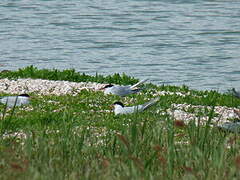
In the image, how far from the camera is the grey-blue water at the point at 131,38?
2506cm

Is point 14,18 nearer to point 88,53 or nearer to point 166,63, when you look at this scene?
point 88,53

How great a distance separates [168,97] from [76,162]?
8.10 metres

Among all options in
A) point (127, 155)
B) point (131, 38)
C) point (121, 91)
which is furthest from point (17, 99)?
point (131, 38)

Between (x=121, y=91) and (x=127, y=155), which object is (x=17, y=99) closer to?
(x=121, y=91)

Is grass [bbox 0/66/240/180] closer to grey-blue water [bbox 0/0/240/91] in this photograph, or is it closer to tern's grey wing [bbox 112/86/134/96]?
tern's grey wing [bbox 112/86/134/96]

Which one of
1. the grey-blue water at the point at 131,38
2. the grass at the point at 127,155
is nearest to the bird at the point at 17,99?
the grass at the point at 127,155

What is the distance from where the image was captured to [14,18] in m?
36.8

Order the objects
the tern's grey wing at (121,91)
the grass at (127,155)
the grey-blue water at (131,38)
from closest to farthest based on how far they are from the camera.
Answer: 1. the grass at (127,155)
2. the tern's grey wing at (121,91)
3. the grey-blue water at (131,38)

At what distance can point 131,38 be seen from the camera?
31844mm

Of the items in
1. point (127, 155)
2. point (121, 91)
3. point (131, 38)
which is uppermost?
point (127, 155)

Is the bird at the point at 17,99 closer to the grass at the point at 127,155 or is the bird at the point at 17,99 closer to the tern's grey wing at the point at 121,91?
the tern's grey wing at the point at 121,91

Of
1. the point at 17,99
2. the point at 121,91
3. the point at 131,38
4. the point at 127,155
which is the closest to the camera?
the point at 127,155

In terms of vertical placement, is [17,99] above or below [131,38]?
above

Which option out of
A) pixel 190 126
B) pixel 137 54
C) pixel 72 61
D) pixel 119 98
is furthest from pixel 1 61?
pixel 190 126
